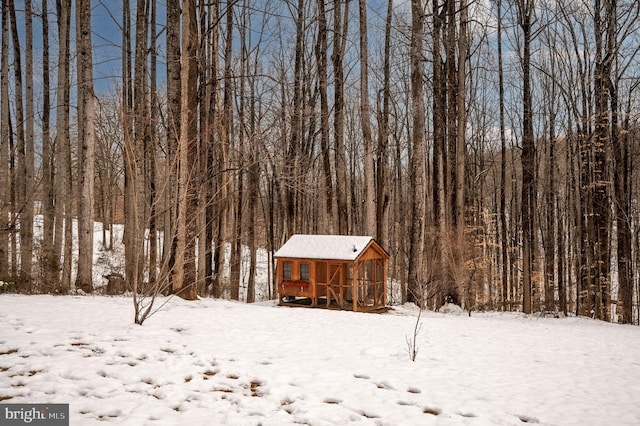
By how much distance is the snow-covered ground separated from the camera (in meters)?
4.07

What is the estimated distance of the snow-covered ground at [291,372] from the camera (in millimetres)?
4070

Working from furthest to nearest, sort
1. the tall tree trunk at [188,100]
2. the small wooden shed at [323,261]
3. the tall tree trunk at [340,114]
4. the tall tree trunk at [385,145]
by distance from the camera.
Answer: the tall tree trunk at [385,145]
the tall tree trunk at [340,114]
the small wooden shed at [323,261]
the tall tree trunk at [188,100]

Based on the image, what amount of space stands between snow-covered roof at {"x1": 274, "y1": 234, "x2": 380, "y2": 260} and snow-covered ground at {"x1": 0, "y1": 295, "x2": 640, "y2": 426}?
13.0 feet

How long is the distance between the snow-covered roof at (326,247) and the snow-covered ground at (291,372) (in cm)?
395

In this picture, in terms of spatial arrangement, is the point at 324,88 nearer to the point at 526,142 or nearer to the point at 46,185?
the point at 526,142

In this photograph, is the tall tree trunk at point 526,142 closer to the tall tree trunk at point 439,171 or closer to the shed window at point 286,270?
the tall tree trunk at point 439,171

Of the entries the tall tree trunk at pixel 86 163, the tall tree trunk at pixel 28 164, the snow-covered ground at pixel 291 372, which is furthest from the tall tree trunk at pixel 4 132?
the snow-covered ground at pixel 291 372

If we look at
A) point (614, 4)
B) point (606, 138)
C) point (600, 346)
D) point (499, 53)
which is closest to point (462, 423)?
point (600, 346)

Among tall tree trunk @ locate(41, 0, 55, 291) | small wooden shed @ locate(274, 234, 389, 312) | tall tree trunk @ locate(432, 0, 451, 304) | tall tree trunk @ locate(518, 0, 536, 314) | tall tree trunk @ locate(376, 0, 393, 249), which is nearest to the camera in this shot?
tall tree trunk @ locate(41, 0, 55, 291)

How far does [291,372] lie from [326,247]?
306 inches

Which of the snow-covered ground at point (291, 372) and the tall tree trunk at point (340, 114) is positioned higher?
the tall tree trunk at point (340, 114)

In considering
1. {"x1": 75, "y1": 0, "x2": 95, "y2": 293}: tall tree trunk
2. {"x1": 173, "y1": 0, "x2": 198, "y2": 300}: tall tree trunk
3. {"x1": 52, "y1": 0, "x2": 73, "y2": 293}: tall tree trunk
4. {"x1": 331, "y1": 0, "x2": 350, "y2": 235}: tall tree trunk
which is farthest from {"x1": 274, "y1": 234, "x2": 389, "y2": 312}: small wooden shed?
{"x1": 52, "y1": 0, "x2": 73, "y2": 293}: tall tree trunk

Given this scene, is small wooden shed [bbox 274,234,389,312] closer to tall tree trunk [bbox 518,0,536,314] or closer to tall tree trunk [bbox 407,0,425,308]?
tall tree trunk [bbox 407,0,425,308]

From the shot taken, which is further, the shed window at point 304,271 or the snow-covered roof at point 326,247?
the shed window at point 304,271
